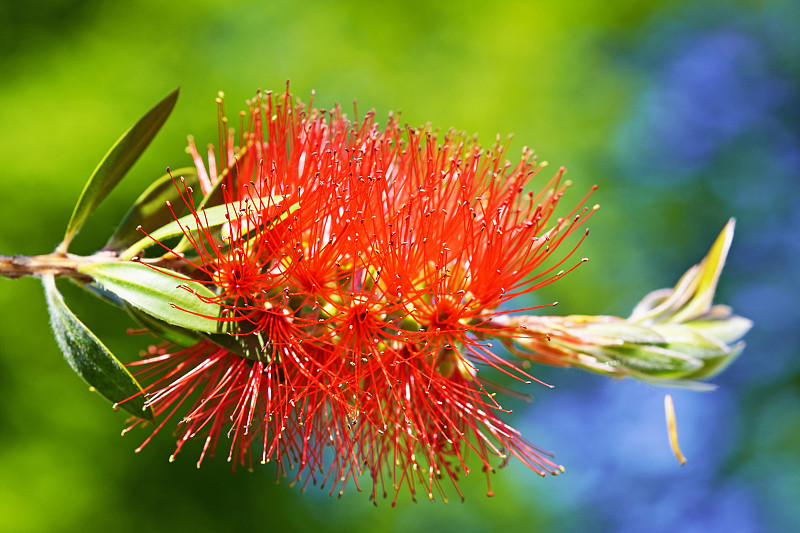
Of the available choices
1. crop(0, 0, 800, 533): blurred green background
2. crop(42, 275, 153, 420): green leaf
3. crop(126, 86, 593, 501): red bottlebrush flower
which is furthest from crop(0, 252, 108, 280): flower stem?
crop(0, 0, 800, 533): blurred green background

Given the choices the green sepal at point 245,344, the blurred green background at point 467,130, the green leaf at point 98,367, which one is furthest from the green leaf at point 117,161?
the blurred green background at point 467,130

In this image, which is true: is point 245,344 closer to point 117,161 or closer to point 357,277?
point 357,277

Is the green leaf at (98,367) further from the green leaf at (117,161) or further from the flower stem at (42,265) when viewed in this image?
the green leaf at (117,161)

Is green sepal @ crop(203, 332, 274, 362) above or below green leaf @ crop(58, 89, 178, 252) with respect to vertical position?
below

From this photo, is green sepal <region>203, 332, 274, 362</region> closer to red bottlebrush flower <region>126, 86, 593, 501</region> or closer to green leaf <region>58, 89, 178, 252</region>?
red bottlebrush flower <region>126, 86, 593, 501</region>

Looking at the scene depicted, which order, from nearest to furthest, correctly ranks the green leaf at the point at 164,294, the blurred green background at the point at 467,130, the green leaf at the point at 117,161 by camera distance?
the green leaf at the point at 164,294 < the green leaf at the point at 117,161 < the blurred green background at the point at 467,130

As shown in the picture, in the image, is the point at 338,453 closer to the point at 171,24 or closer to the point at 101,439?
the point at 101,439
